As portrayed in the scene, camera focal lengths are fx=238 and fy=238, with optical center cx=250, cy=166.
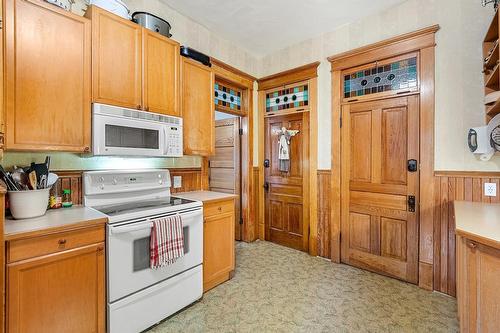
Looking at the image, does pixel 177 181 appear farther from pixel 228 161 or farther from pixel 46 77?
pixel 46 77

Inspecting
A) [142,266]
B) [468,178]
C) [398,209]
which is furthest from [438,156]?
[142,266]

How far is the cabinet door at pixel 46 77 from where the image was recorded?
58.4 inches

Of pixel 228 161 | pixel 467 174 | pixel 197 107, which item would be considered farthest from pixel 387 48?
pixel 228 161

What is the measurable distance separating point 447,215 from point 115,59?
330cm

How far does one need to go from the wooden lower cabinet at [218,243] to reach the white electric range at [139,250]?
134 mm

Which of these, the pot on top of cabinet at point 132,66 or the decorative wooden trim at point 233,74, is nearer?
the pot on top of cabinet at point 132,66

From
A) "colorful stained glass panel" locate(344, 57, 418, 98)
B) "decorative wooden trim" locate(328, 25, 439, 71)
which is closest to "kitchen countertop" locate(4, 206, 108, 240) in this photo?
"colorful stained glass panel" locate(344, 57, 418, 98)

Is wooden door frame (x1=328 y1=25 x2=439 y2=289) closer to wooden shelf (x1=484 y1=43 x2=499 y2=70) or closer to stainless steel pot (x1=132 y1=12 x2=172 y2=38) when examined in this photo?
wooden shelf (x1=484 y1=43 x2=499 y2=70)

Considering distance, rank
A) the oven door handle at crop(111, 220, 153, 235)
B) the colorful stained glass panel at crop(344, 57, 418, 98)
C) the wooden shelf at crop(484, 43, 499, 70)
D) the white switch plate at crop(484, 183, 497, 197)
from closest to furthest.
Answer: the oven door handle at crop(111, 220, 153, 235) → the wooden shelf at crop(484, 43, 499, 70) → the white switch plate at crop(484, 183, 497, 197) → the colorful stained glass panel at crop(344, 57, 418, 98)

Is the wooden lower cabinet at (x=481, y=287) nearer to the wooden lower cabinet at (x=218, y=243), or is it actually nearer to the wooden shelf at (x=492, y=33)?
the wooden shelf at (x=492, y=33)

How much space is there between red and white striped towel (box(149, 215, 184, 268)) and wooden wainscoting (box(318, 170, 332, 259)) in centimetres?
197

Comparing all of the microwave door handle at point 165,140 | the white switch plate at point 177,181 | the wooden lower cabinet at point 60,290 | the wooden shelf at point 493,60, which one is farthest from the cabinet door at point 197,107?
the wooden shelf at point 493,60

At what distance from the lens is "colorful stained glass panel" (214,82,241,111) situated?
11.0ft

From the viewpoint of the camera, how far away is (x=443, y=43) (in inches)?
90.7
